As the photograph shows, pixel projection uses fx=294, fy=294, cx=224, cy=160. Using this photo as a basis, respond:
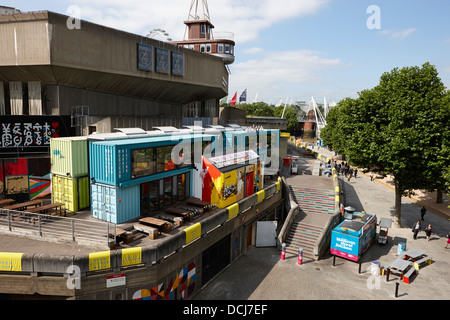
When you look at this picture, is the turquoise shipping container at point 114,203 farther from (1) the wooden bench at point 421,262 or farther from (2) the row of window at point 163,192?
(1) the wooden bench at point 421,262

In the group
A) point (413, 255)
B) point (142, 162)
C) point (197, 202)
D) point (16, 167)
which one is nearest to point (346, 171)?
point (413, 255)

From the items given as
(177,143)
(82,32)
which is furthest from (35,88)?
(177,143)

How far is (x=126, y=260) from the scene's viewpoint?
43.2 feet

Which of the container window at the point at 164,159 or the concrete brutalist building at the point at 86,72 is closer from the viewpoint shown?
the container window at the point at 164,159

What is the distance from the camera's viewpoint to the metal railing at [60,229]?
1411cm

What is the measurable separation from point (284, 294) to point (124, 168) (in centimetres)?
1223

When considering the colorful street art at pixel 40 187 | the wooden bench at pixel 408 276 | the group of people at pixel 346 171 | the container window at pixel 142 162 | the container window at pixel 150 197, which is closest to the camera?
the container window at pixel 142 162

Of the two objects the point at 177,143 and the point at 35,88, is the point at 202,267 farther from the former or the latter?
the point at 35,88

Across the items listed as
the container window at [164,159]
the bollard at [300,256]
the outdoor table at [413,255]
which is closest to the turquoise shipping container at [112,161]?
the container window at [164,159]

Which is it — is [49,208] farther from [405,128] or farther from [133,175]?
[405,128]

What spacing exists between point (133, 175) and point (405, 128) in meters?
22.7

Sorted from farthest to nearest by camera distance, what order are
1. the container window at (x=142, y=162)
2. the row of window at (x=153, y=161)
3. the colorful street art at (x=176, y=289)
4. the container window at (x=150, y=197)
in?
the container window at (x=150, y=197), the row of window at (x=153, y=161), the container window at (x=142, y=162), the colorful street art at (x=176, y=289)

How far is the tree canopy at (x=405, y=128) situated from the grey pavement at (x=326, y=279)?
647 cm

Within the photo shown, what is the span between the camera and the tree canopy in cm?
2444
